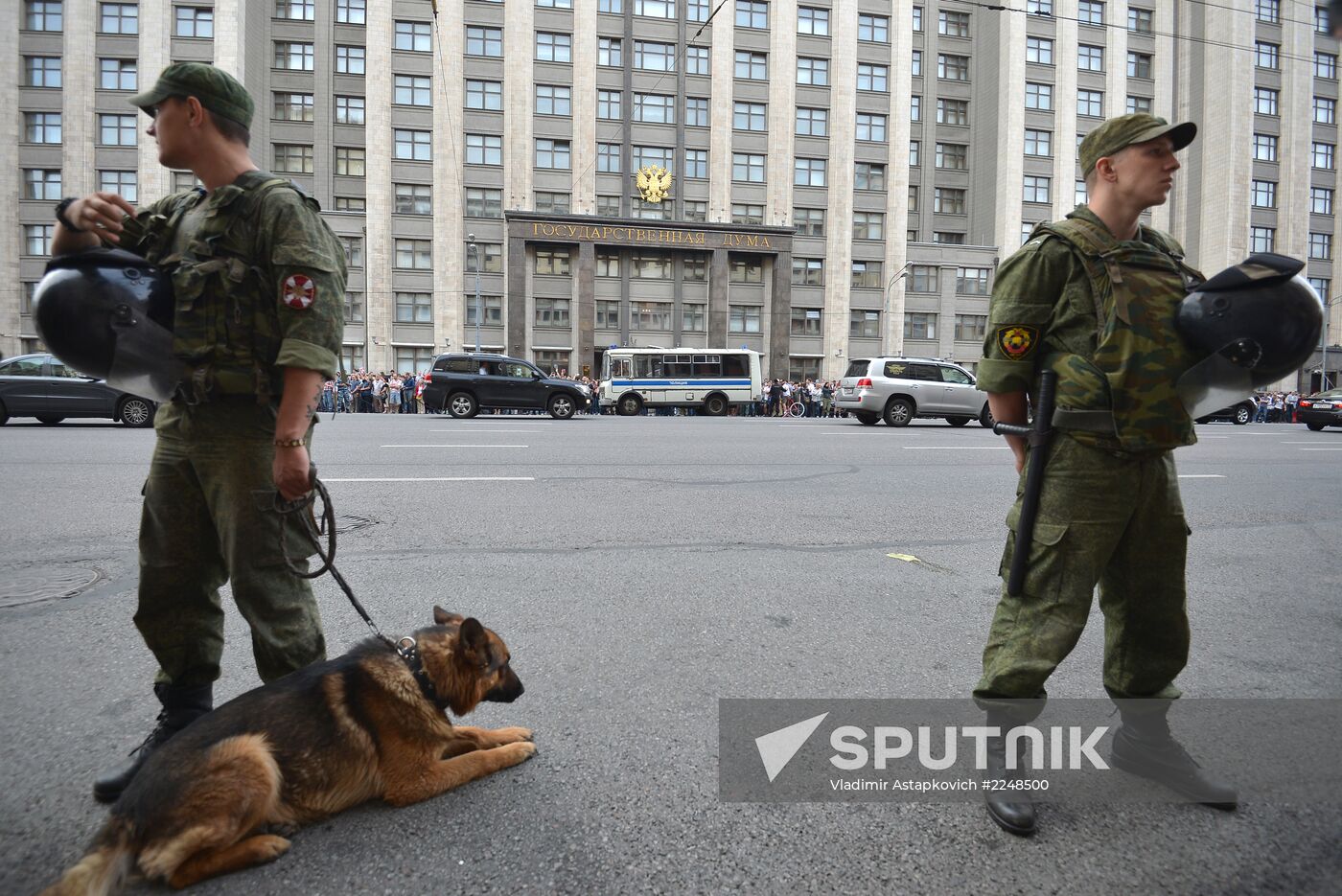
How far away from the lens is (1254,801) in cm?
241

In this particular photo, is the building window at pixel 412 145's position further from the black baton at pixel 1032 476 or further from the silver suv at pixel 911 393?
the black baton at pixel 1032 476

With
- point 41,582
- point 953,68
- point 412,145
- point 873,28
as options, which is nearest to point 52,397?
point 41,582

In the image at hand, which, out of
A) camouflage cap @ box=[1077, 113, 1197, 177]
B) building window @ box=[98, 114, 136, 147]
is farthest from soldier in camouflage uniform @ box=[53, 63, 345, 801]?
building window @ box=[98, 114, 136, 147]

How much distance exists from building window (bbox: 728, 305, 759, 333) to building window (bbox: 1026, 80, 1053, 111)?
2221 centimetres

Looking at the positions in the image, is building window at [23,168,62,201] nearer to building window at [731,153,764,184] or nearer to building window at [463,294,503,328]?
building window at [463,294,503,328]

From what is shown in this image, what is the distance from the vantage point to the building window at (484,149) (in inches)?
1849

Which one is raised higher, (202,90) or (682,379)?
(682,379)

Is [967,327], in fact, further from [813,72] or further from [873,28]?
[873,28]

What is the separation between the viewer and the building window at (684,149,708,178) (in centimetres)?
4944

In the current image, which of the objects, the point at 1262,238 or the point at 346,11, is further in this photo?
the point at 1262,238

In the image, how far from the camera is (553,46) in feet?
A: 157

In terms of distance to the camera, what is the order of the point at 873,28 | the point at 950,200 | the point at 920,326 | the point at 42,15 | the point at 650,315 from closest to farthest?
1. the point at 42,15
2. the point at 650,315
3. the point at 873,28
4. the point at 920,326
5. the point at 950,200

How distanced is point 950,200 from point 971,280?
6933 mm

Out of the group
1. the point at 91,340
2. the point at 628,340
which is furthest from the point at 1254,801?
the point at 628,340
